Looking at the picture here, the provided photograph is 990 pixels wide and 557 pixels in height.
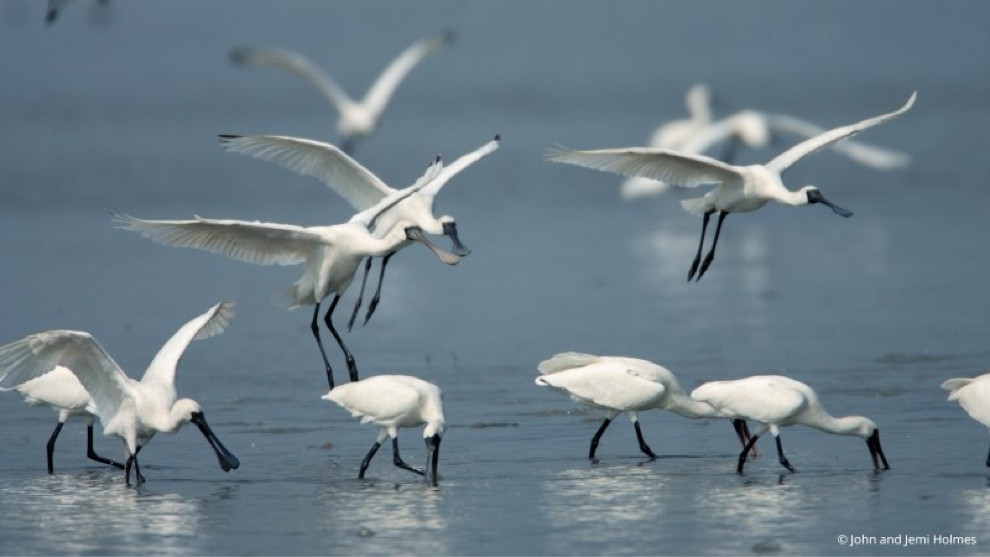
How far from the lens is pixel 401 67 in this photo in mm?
25891

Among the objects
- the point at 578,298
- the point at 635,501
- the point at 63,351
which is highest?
the point at 578,298

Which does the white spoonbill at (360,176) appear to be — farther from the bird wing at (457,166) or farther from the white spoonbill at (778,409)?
the white spoonbill at (778,409)

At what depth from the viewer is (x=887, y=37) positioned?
7956 cm

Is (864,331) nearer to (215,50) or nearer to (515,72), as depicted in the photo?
(515,72)

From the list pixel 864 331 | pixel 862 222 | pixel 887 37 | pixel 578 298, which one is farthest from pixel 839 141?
pixel 887 37

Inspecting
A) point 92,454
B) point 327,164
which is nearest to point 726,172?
point 327,164

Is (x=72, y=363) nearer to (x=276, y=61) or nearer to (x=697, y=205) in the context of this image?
(x=697, y=205)

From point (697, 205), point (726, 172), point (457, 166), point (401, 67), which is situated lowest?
point (697, 205)

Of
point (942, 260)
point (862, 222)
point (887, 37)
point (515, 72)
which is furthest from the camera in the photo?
point (887, 37)

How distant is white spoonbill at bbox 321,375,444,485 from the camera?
10789mm

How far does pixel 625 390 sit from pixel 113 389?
2997mm

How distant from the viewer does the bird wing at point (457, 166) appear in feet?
48.5

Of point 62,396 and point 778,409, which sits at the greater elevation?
point 62,396

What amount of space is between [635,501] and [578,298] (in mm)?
8943
